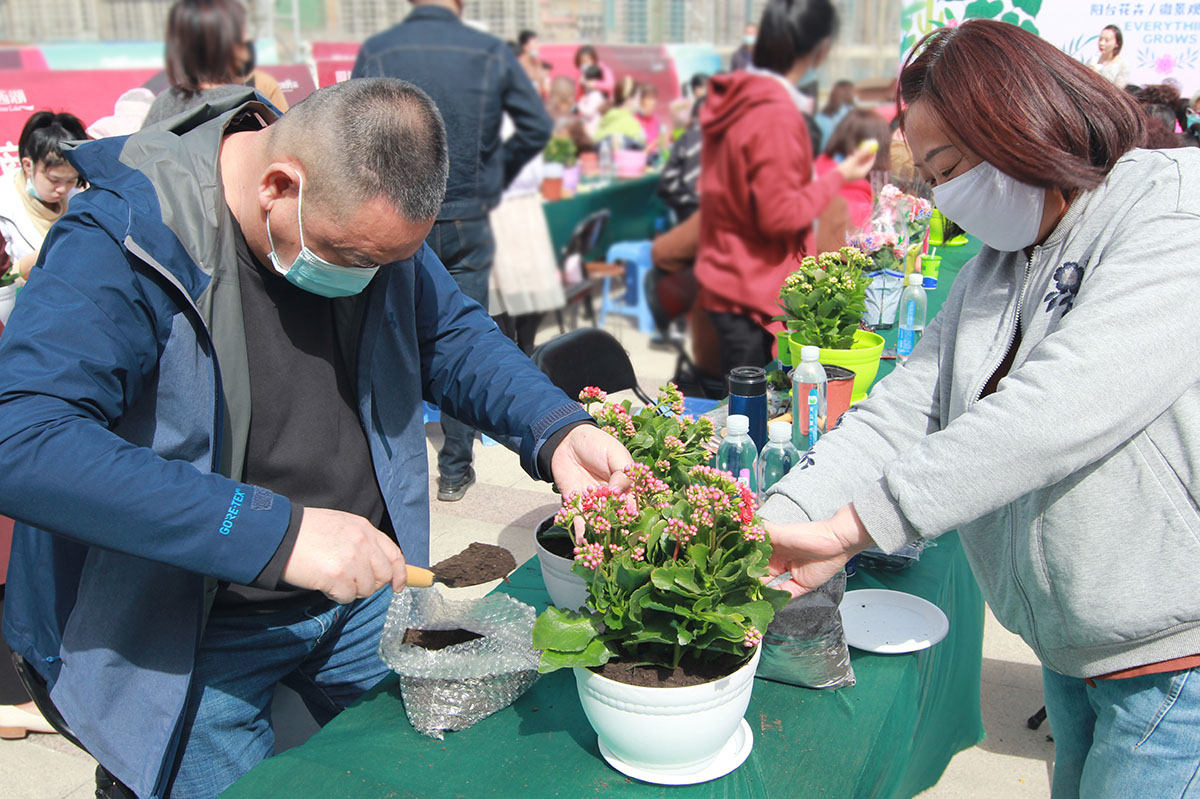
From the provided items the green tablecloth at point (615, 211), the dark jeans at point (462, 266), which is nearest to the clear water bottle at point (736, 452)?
the dark jeans at point (462, 266)

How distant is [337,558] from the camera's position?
127 cm

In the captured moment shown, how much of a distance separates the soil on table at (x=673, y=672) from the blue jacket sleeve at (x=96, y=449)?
19.5 inches

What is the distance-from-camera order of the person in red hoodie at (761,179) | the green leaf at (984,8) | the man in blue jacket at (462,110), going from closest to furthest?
the person in red hoodie at (761,179), the man in blue jacket at (462,110), the green leaf at (984,8)

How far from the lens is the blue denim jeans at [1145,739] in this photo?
134cm

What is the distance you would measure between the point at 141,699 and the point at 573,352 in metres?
1.83

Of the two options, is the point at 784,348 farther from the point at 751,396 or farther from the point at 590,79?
the point at 590,79

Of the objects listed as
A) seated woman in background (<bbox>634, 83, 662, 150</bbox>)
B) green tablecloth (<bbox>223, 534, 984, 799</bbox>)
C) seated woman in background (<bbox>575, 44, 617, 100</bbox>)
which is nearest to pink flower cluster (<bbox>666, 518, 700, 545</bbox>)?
green tablecloth (<bbox>223, 534, 984, 799</bbox>)

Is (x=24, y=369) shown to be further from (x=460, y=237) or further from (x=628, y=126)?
(x=628, y=126)

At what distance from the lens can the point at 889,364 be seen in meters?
3.13

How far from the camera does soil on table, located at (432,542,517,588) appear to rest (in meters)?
1.74

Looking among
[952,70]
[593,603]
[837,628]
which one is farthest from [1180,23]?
[593,603]

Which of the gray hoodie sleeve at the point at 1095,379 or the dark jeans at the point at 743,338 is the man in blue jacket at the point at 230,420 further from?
the dark jeans at the point at 743,338

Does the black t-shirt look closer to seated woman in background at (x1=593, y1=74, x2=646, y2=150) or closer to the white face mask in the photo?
the white face mask

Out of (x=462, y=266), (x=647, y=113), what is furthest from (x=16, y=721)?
(x=647, y=113)
